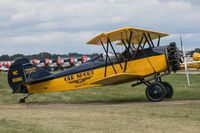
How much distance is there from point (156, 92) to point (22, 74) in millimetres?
6015

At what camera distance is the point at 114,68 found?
12.7 m

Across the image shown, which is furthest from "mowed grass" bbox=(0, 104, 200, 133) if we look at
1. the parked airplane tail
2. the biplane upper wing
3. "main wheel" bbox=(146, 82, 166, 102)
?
the parked airplane tail

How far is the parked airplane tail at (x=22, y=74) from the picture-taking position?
13.8m

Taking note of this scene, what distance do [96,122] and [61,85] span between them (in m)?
6.58

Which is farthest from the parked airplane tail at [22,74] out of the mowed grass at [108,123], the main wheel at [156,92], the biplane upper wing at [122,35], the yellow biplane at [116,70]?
the mowed grass at [108,123]

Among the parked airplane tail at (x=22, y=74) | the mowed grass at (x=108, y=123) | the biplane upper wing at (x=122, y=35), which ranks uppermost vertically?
the biplane upper wing at (x=122, y=35)

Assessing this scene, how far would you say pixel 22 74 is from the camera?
13.8m

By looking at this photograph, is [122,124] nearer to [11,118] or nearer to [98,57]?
[11,118]

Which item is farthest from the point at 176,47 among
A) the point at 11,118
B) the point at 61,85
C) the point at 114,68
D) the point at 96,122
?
the point at 11,118

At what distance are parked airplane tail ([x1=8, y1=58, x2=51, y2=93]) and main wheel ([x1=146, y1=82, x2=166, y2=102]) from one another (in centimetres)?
482

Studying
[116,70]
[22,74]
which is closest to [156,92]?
[116,70]

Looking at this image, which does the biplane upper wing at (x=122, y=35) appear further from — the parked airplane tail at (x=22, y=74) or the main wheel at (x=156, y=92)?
the parked airplane tail at (x=22, y=74)

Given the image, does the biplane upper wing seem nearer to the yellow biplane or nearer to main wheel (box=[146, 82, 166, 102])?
the yellow biplane

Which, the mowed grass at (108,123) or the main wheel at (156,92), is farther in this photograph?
the main wheel at (156,92)
